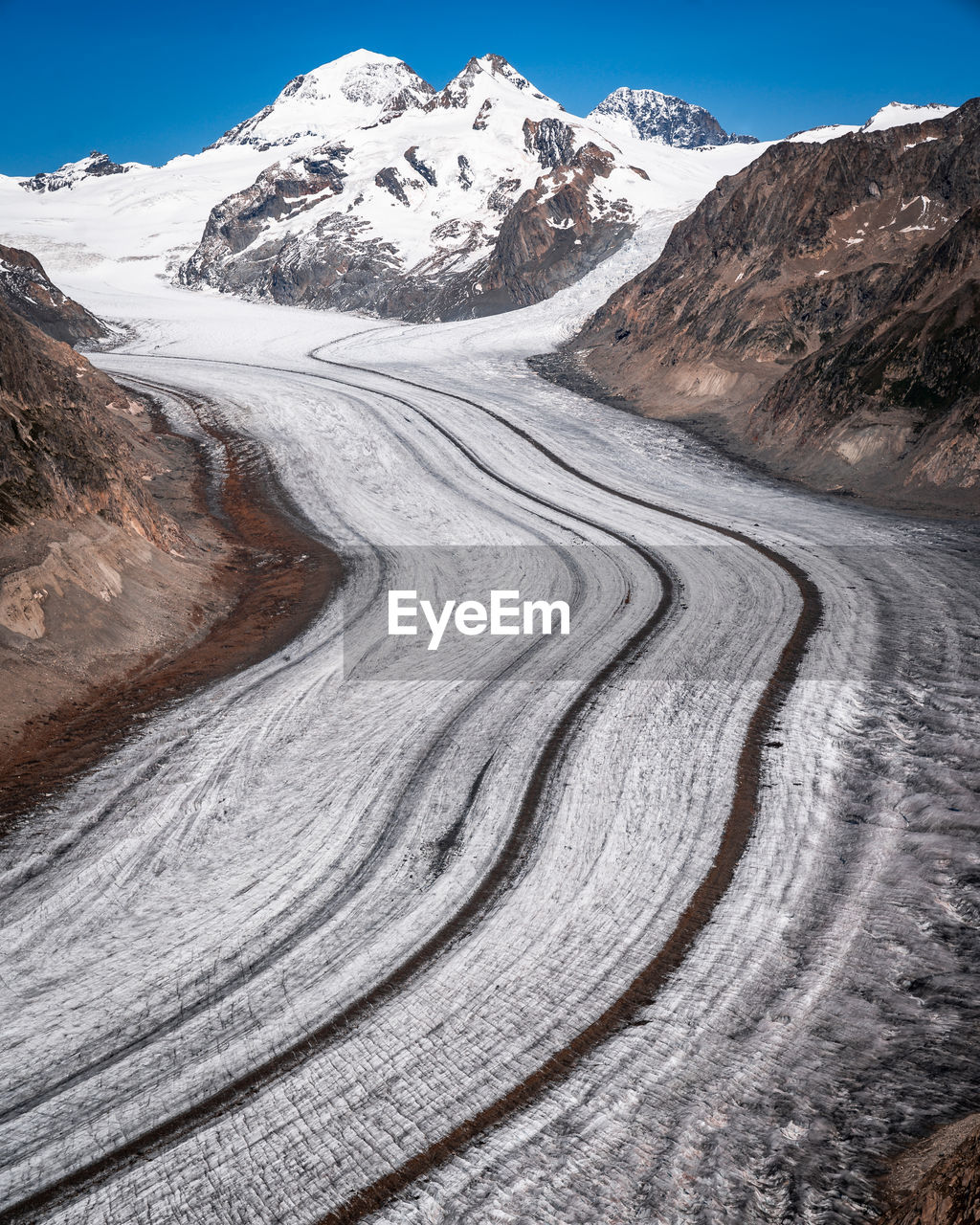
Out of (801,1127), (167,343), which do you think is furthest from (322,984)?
(167,343)

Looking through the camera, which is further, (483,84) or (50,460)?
(483,84)

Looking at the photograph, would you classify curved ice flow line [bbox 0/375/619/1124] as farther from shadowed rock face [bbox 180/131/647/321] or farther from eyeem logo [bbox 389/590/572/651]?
shadowed rock face [bbox 180/131/647/321]

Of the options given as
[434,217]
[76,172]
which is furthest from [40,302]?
[76,172]

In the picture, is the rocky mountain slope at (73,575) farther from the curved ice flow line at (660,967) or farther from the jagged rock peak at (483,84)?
the jagged rock peak at (483,84)

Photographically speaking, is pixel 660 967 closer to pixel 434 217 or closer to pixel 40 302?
pixel 40 302

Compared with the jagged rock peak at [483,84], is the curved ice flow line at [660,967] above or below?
below

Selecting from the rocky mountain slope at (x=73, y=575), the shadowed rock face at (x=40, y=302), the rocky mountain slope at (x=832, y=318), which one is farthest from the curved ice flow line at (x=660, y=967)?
the shadowed rock face at (x=40, y=302)

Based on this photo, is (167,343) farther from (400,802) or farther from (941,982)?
(941,982)

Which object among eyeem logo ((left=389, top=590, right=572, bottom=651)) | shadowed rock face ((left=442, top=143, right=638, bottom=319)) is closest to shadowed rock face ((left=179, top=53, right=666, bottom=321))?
shadowed rock face ((left=442, top=143, right=638, bottom=319))
